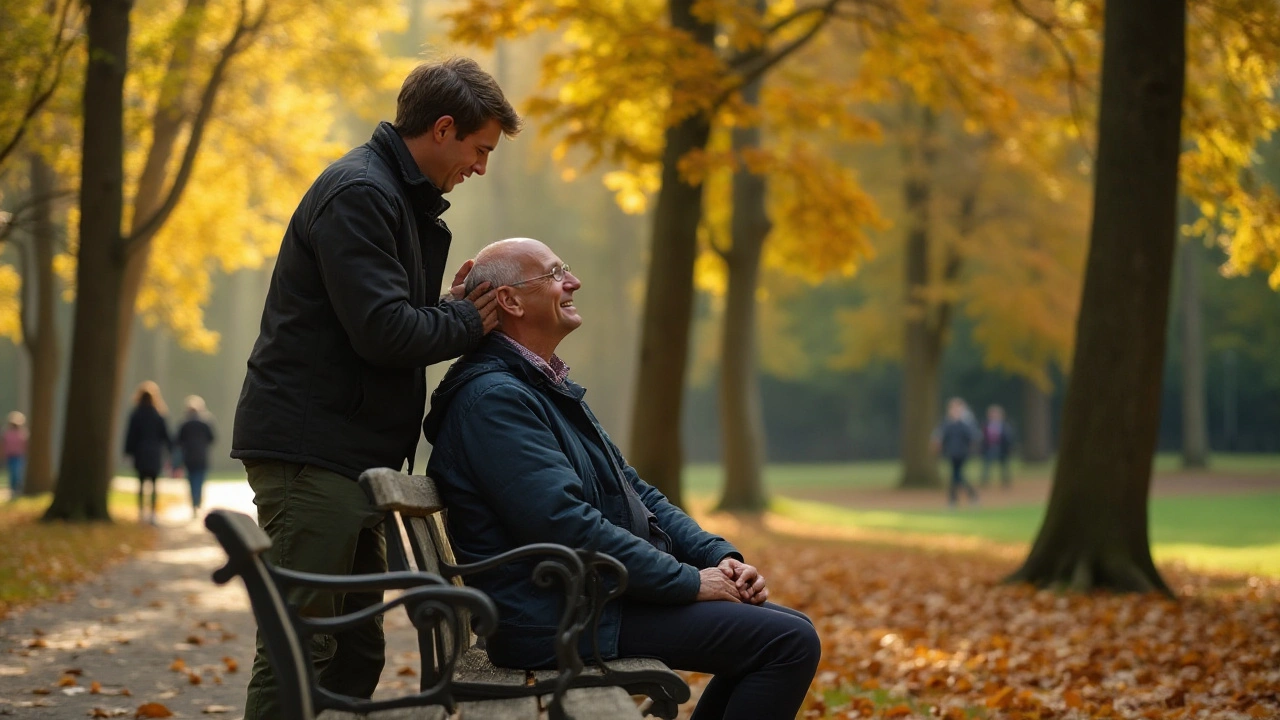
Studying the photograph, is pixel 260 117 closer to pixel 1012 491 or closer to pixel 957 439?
pixel 957 439

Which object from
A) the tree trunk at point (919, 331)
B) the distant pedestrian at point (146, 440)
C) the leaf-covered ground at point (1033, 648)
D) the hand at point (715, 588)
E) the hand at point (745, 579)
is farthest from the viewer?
the tree trunk at point (919, 331)

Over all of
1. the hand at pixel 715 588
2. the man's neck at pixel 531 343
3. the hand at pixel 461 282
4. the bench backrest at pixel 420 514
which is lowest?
the hand at pixel 715 588

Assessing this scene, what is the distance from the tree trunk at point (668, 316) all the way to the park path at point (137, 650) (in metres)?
5.01

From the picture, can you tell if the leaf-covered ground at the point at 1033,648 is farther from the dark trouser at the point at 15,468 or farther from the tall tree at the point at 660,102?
the dark trouser at the point at 15,468

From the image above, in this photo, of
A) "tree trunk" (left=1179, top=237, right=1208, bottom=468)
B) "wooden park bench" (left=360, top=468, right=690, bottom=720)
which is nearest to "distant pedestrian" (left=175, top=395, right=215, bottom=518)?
"wooden park bench" (left=360, top=468, right=690, bottom=720)

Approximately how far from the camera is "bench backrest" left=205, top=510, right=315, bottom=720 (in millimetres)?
2889

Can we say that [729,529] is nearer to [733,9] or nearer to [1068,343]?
[733,9]

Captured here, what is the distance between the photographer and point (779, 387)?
60531mm

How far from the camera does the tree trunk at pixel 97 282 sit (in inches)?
589

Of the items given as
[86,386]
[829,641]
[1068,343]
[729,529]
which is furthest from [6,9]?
[1068,343]

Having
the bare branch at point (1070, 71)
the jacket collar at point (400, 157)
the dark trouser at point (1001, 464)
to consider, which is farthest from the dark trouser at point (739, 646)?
the dark trouser at point (1001, 464)

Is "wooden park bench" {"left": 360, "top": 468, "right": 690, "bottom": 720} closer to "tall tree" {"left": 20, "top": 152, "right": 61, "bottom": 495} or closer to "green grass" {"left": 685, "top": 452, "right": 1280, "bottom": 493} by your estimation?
"tall tree" {"left": 20, "top": 152, "right": 61, "bottom": 495}

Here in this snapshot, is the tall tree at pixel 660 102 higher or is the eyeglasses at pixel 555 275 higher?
the tall tree at pixel 660 102

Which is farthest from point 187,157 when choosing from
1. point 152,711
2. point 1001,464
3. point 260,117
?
point 1001,464
